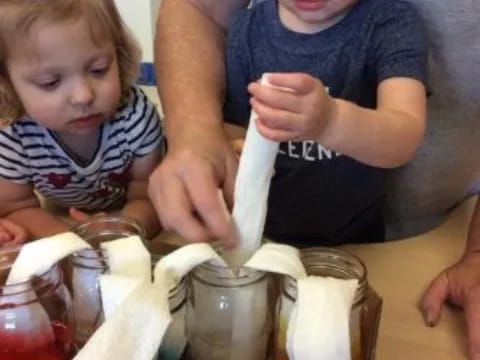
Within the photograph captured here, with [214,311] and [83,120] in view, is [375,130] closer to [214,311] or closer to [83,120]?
[214,311]

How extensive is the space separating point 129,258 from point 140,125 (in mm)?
549

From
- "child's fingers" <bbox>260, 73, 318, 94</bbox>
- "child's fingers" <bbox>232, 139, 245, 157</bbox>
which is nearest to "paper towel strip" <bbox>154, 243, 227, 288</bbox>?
"child's fingers" <bbox>260, 73, 318, 94</bbox>

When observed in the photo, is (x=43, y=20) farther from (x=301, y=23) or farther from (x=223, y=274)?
(x=223, y=274)

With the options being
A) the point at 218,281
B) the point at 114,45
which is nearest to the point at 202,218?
the point at 218,281

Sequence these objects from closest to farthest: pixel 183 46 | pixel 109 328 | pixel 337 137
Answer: pixel 109 328
pixel 337 137
pixel 183 46

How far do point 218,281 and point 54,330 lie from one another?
11 cm

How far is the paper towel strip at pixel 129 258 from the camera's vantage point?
47 centimetres

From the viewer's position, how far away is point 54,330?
47cm

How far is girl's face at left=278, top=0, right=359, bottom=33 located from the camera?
2.38ft

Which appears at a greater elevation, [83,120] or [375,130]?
[375,130]

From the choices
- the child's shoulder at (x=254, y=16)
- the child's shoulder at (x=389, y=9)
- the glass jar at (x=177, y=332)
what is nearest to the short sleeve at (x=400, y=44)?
the child's shoulder at (x=389, y=9)

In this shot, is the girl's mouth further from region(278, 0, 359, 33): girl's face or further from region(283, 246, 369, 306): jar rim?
region(283, 246, 369, 306): jar rim

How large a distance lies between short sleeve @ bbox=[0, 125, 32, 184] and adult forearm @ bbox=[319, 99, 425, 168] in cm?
57

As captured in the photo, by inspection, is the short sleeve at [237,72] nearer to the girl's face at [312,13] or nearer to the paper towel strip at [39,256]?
the girl's face at [312,13]
